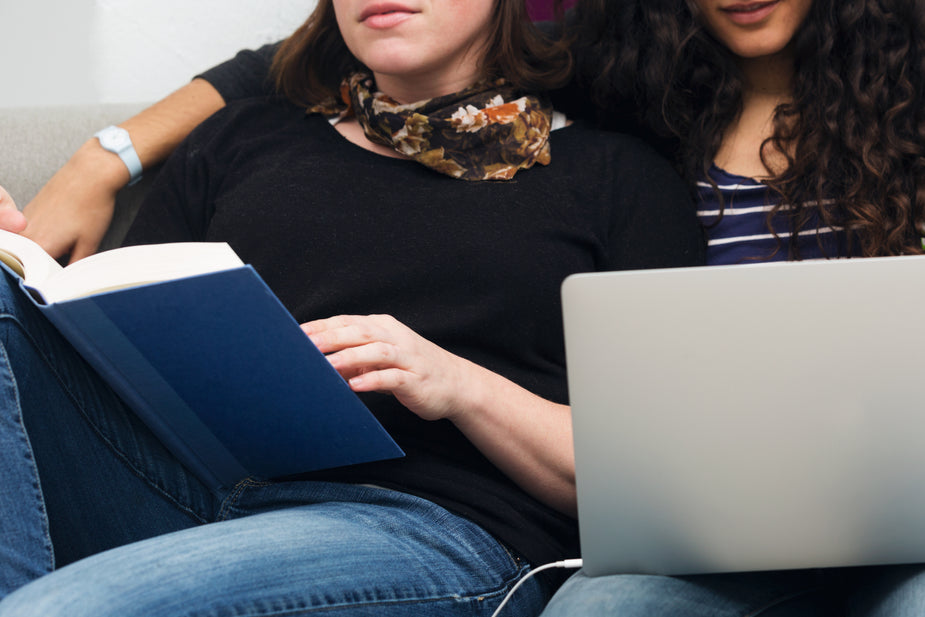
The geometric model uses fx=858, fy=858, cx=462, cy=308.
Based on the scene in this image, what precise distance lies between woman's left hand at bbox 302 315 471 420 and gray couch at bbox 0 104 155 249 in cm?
64

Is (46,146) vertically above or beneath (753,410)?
above

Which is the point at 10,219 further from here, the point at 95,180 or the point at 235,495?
the point at 235,495

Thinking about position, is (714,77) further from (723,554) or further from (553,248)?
(723,554)

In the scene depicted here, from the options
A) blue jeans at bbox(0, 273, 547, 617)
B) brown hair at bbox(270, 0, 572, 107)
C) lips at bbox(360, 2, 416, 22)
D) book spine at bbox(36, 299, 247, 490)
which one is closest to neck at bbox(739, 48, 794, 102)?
brown hair at bbox(270, 0, 572, 107)

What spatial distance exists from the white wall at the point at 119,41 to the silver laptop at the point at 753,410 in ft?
4.72

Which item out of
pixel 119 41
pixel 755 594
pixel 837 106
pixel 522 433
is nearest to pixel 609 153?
pixel 837 106

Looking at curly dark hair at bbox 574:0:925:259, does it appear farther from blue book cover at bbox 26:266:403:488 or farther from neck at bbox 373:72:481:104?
blue book cover at bbox 26:266:403:488

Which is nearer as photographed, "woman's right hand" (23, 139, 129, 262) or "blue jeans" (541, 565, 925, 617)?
"blue jeans" (541, 565, 925, 617)

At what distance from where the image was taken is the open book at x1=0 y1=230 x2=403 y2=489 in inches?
26.5

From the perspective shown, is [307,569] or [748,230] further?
[748,230]

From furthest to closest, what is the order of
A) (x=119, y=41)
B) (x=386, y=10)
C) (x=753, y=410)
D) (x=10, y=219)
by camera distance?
(x=119, y=41) → (x=386, y=10) → (x=10, y=219) → (x=753, y=410)

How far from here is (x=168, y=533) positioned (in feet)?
2.80

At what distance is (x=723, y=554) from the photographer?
676 millimetres

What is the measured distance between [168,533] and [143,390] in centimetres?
15
